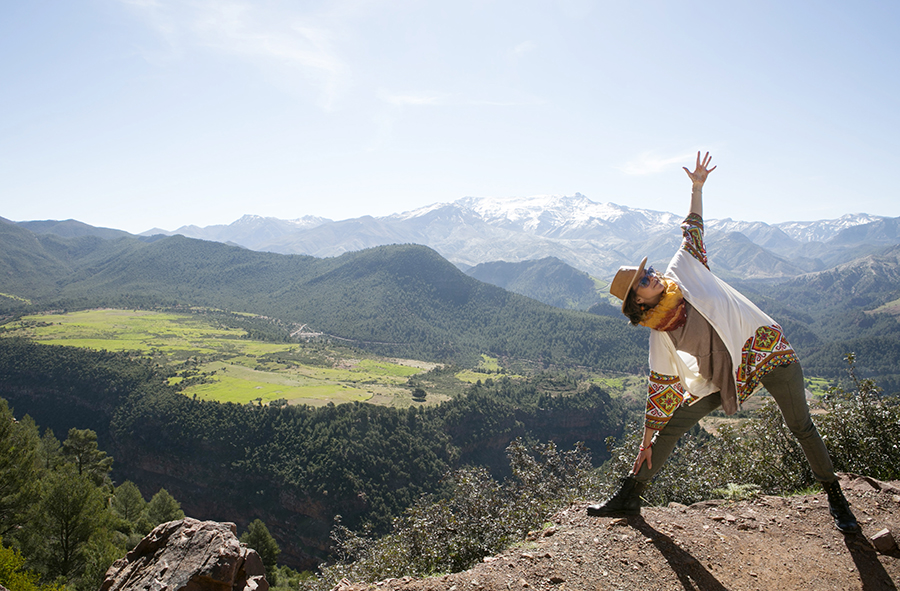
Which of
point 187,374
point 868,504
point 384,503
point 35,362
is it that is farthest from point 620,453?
point 35,362

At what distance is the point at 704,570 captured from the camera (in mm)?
3799

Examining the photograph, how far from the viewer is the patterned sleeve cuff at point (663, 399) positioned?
4.13 meters

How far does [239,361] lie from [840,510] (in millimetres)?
91554

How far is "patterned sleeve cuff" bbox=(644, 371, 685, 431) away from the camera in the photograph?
163 inches

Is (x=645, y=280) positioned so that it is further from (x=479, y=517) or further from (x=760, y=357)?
(x=479, y=517)

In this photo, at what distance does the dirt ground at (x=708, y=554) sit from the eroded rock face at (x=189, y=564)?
1.46 metres

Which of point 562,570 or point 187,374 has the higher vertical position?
point 562,570

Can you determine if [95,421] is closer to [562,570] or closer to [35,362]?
[35,362]

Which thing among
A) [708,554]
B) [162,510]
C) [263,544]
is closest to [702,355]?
[708,554]

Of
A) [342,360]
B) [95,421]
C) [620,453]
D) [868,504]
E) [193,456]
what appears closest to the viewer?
[868,504]

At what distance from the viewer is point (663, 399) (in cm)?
417

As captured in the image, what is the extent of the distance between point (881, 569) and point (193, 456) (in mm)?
61760

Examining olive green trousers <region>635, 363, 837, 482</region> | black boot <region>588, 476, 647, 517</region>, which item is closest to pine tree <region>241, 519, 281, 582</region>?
black boot <region>588, 476, 647, 517</region>

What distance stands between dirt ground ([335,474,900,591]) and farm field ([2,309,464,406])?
57.7 meters
